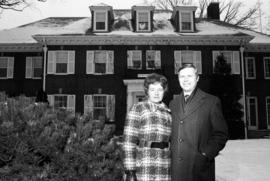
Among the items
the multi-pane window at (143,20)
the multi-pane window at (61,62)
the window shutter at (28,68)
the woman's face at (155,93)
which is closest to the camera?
the woman's face at (155,93)

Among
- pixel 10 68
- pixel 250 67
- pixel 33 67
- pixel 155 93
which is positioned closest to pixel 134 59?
pixel 33 67

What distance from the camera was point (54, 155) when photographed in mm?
3004

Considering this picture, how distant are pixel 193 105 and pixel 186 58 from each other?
63.0 feet

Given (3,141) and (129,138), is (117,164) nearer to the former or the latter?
(129,138)

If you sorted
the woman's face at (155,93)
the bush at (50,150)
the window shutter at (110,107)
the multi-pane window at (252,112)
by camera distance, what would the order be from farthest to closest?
the multi-pane window at (252,112)
the window shutter at (110,107)
the woman's face at (155,93)
the bush at (50,150)

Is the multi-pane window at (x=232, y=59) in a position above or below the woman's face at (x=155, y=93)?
above

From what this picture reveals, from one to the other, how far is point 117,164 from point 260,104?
2148 centimetres

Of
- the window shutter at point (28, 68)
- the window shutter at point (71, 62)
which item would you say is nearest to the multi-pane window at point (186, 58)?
the window shutter at point (71, 62)

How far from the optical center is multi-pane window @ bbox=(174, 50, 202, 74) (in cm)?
2220

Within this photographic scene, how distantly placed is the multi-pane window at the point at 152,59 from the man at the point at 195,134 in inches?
730

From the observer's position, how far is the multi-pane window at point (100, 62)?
72.0 feet

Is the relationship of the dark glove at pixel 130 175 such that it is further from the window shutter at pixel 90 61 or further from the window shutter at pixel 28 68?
the window shutter at pixel 28 68

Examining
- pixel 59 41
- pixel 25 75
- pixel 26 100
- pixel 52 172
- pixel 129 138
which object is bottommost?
pixel 52 172

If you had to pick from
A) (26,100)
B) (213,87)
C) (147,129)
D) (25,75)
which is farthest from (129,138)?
(25,75)
